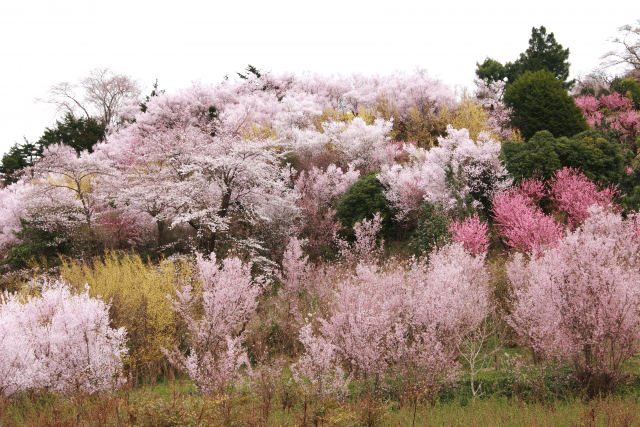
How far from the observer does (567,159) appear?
16.9m

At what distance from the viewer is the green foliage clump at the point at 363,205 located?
1752 cm

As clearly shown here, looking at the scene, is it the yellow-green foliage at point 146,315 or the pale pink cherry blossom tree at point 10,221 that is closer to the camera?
the yellow-green foliage at point 146,315

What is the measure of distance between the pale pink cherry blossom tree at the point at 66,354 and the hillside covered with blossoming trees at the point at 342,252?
0.04m

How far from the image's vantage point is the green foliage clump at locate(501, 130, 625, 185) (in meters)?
16.6

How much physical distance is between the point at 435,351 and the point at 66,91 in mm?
39898

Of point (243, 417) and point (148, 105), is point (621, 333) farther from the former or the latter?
point (148, 105)

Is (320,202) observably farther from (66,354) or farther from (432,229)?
(66,354)

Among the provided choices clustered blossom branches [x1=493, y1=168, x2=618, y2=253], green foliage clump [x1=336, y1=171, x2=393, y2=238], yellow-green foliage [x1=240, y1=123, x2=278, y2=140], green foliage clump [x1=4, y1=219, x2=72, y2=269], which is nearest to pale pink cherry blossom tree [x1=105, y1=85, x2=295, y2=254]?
green foliage clump [x1=336, y1=171, x2=393, y2=238]

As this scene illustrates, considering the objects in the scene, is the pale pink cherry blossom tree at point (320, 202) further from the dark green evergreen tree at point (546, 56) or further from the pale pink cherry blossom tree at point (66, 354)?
the dark green evergreen tree at point (546, 56)

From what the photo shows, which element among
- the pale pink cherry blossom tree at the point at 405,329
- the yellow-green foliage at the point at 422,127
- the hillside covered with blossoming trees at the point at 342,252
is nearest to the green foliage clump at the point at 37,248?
the hillside covered with blossoming trees at the point at 342,252

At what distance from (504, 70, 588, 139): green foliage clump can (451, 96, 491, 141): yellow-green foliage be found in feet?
5.22

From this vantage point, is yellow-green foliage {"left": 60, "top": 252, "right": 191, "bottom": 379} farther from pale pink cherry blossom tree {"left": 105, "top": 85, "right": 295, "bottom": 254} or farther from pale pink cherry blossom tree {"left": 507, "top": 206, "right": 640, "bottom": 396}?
pale pink cherry blossom tree {"left": 507, "top": 206, "right": 640, "bottom": 396}

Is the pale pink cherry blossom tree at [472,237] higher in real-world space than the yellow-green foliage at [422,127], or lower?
lower

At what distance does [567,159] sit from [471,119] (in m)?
7.22
